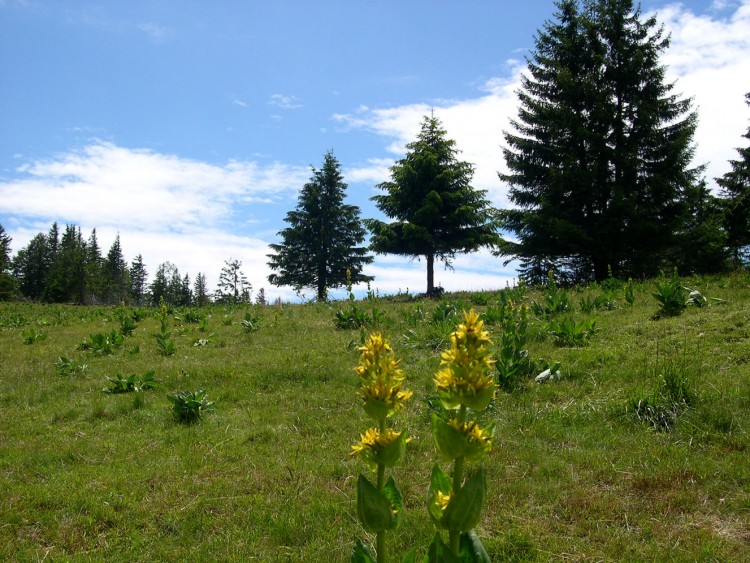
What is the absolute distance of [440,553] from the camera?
1.60 m

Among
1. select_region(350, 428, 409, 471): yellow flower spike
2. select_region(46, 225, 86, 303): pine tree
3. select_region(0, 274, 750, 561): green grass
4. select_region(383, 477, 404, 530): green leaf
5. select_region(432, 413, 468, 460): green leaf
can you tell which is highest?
select_region(46, 225, 86, 303): pine tree

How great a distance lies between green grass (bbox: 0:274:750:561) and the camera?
353 cm

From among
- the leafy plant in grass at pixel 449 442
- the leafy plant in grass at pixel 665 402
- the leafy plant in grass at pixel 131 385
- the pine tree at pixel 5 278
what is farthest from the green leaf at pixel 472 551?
the pine tree at pixel 5 278

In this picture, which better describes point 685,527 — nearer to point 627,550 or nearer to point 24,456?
point 627,550

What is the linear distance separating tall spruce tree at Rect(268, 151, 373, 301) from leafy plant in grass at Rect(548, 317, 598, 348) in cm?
2901

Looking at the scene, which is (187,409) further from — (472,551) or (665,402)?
(665,402)

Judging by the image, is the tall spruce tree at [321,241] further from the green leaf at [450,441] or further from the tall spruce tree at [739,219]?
the green leaf at [450,441]

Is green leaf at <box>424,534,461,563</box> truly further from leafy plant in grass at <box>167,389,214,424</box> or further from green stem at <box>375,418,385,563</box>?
leafy plant in grass at <box>167,389,214,424</box>

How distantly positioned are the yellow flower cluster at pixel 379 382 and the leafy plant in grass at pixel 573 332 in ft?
22.0

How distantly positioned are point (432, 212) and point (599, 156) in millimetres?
7312

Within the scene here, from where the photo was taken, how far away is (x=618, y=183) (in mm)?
19766

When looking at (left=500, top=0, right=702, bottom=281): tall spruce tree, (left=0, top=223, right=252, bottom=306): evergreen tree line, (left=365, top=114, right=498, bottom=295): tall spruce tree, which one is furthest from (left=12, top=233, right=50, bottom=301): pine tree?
(left=500, top=0, right=702, bottom=281): tall spruce tree

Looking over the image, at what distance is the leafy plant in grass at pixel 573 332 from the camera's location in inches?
308

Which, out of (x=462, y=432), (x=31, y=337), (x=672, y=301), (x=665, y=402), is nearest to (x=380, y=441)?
(x=462, y=432)
